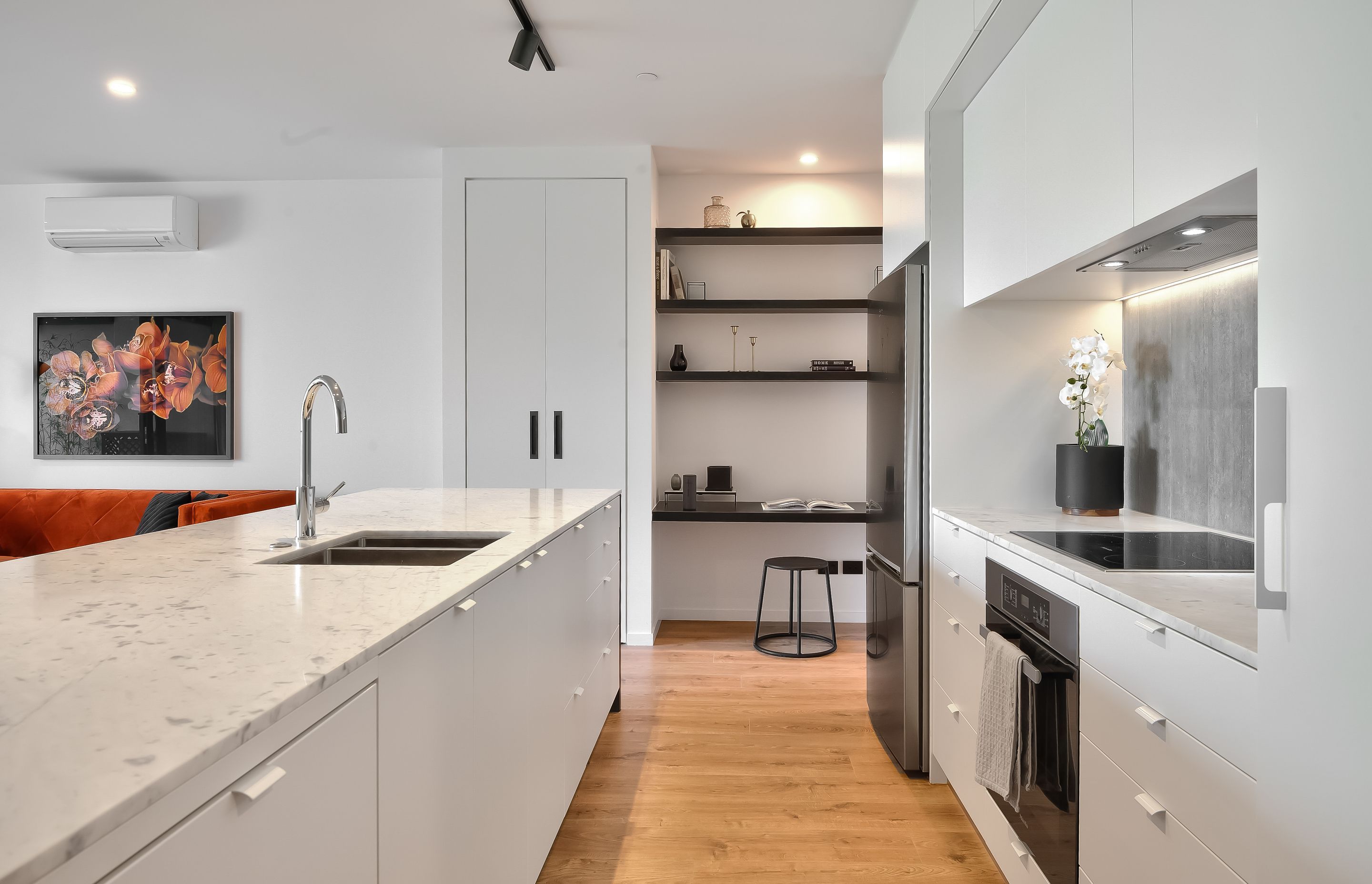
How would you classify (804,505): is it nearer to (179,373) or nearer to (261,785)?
(261,785)

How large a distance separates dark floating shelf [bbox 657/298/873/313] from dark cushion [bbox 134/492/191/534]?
258cm

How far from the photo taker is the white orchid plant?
219 cm

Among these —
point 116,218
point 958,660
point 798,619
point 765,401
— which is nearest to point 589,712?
point 958,660

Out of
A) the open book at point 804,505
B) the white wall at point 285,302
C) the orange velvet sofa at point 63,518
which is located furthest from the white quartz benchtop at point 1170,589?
the orange velvet sofa at point 63,518

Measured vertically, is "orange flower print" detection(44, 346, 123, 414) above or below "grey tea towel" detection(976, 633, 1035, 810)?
above

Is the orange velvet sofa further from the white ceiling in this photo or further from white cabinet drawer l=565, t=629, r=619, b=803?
white cabinet drawer l=565, t=629, r=619, b=803

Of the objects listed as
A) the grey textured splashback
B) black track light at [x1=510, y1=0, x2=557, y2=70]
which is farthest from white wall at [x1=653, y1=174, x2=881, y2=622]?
the grey textured splashback

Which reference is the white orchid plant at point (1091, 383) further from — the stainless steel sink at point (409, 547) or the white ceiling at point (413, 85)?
the stainless steel sink at point (409, 547)

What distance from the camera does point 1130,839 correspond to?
1.25 metres

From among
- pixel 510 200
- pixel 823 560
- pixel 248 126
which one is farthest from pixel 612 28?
pixel 823 560

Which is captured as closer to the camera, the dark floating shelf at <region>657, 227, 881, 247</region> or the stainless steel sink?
the stainless steel sink

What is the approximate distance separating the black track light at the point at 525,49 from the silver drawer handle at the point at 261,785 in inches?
102

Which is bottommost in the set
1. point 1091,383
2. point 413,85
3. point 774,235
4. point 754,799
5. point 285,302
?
point 754,799

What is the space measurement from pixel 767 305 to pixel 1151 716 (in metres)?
3.34
